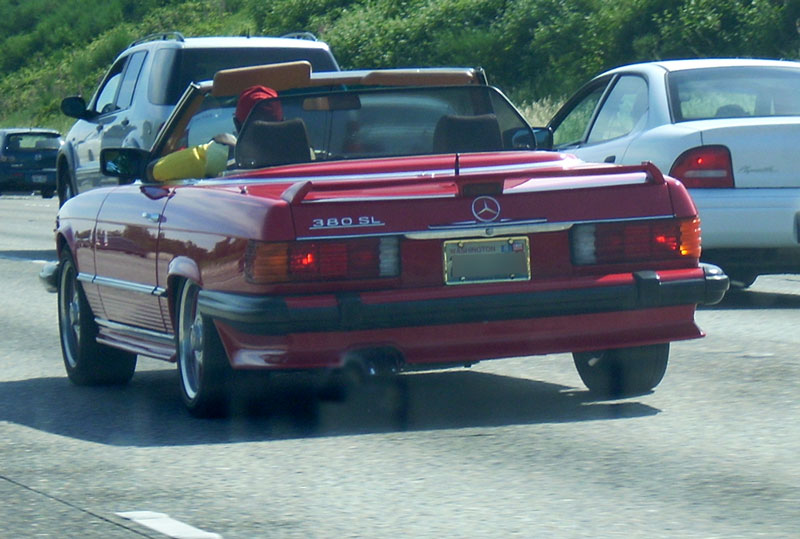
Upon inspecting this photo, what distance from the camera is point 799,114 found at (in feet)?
38.9

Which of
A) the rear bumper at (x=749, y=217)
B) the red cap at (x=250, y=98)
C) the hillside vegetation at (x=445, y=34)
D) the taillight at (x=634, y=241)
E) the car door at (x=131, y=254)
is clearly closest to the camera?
the taillight at (x=634, y=241)

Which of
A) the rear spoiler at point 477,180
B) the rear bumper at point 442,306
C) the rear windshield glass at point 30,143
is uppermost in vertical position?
the rear spoiler at point 477,180

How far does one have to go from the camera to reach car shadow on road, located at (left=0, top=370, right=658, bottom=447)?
731 centimetres

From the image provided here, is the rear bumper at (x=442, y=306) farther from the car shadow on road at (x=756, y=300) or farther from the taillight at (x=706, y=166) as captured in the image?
the car shadow on road at (x=756, y=300)

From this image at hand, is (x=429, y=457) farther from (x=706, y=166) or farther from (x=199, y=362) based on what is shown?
(x=706, y=166)

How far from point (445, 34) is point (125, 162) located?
3484cm

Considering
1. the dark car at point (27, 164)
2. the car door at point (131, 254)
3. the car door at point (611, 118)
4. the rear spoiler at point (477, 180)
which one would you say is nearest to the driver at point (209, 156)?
the car door at point (131, 254)

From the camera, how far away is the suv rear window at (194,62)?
1489 centimetres

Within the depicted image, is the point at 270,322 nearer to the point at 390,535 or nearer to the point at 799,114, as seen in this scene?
the point at 390,535

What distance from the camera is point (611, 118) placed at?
12.2m

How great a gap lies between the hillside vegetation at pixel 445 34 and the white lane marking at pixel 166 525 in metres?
18.7

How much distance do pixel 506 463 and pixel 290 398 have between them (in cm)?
204

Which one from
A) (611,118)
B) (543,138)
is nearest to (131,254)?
(543,138)

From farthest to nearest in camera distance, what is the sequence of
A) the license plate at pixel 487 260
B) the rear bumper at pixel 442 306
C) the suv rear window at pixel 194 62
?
the suv rear window at pixel 194 62 → the license plate at pixel 487 260 → the rear bumper at pixel 442 306
